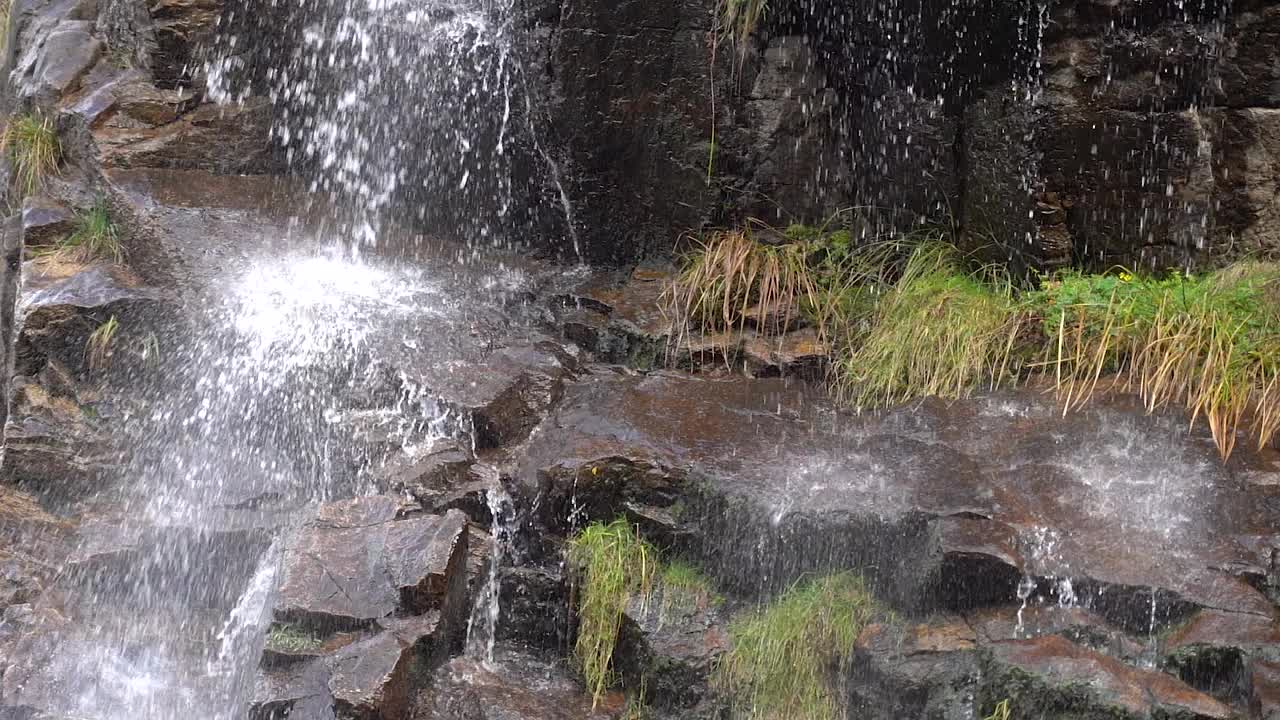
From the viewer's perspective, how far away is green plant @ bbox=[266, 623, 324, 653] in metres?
4.38

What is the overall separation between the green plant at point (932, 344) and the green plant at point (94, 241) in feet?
12.1

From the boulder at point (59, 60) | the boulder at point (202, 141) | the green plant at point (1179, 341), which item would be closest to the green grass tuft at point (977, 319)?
the green plant at point (1179, 341)

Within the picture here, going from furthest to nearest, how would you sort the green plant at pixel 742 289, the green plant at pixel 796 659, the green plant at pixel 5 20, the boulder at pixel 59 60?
the green plant at pixel 5 20
the boulder at pixel 59 60
the green plant at pixel 742 289
the green plant at pixel 796 659

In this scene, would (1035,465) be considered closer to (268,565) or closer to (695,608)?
(695,608)

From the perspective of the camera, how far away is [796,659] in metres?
4.59

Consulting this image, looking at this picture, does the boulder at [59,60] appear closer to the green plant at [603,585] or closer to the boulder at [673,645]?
the green plant at [603,585]

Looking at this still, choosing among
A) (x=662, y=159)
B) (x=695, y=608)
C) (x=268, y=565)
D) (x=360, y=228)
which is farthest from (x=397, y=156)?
(x=695, y=608)

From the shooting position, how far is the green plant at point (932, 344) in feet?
18.2

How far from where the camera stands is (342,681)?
13.8ft

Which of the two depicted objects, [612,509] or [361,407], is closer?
[612,509]

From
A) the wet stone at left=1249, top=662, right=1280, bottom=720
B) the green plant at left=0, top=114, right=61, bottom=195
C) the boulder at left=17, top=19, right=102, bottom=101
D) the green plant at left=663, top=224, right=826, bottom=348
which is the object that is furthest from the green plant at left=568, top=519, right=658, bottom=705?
the boulder at left=17, top=19, right=102, bottom=101

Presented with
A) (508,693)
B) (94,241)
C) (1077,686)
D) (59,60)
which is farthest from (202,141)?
(1077,686)

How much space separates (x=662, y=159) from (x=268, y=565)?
2981 millimetres

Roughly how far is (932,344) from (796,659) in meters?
1.77
